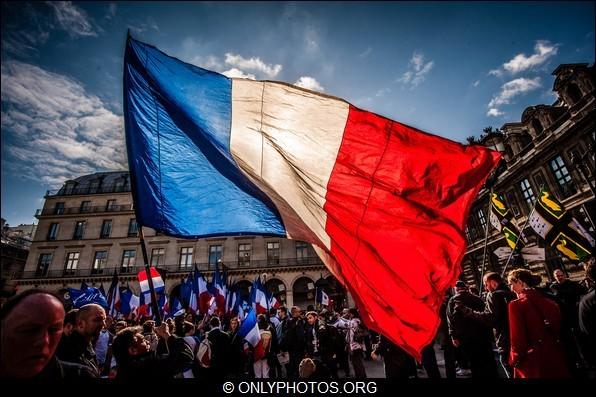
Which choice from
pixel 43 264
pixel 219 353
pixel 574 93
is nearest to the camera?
pixel 219 353

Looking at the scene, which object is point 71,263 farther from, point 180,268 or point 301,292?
point 301,292

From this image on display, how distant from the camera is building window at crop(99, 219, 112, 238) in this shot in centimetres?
3488

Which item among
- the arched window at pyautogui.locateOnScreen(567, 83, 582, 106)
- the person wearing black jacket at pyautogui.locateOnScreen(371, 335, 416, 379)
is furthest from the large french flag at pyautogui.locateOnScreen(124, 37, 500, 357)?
the arched window at pyautogui.locateOnScreen(567, 83, 582, 106)

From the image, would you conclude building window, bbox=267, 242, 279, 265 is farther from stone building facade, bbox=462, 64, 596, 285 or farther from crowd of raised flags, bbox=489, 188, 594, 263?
crowd of raised flags, bbox=489, 188, 594, 263

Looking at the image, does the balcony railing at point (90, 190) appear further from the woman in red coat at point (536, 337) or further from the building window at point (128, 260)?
the woman in red coat at point (536, 337)

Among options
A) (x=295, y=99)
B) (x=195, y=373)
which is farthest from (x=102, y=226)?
(x=295, y=99)

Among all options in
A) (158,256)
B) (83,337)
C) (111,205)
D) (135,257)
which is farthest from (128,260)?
(83,337)

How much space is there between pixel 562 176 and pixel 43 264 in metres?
49.1

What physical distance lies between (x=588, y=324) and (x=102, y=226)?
4232 centimetres

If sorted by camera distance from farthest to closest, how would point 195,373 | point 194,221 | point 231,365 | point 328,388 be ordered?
point 195,373 < point 231,365 < point 194,221 < point 328,388

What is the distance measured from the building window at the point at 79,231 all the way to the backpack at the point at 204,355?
3896cm

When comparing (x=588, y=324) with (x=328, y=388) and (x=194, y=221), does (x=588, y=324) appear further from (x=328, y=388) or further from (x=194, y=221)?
(x=194, y=221)

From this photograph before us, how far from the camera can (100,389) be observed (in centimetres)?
172

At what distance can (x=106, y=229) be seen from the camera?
35.3 m
